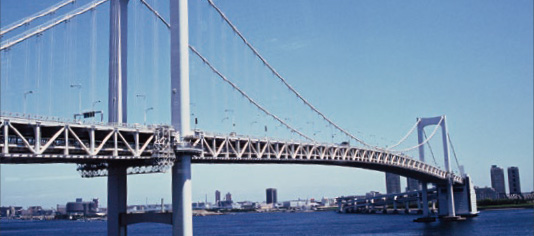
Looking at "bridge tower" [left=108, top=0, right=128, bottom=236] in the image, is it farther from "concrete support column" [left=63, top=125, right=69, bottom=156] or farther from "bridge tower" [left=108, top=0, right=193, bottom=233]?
"concrete support column" [left=63, top=125, right=69, bottom=156]

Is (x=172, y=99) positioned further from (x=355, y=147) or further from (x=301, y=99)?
(x=355, y=147)

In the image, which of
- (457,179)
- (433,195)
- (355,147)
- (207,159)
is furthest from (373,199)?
(207,159)

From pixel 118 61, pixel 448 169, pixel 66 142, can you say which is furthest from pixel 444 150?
pixel 66 142

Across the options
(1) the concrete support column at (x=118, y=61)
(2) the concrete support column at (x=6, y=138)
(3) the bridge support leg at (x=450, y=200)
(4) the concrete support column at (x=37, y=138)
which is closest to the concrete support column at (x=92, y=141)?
(4) the concrete support column at (x=37, y=138)

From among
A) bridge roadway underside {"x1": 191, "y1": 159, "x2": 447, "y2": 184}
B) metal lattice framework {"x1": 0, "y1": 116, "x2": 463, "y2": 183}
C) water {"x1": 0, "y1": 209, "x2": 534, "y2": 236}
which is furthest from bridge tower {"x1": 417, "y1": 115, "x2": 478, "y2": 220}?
metal lattice framework {"x1": 0, "y1": 116, "x2": 463, "y2": 183}

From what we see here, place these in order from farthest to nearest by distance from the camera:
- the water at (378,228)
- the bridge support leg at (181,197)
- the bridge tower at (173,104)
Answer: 1. the water at (378,228)
2. the bridge tower at (173,104)
3. the bridge support leg at (181,197)

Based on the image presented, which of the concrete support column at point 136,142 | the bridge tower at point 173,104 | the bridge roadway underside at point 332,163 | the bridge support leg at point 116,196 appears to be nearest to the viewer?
the concrete support column at point 136,142

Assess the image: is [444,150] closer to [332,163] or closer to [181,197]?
[332,163]

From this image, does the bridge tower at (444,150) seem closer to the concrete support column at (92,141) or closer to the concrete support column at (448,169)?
the concrete support column at (448,169)
